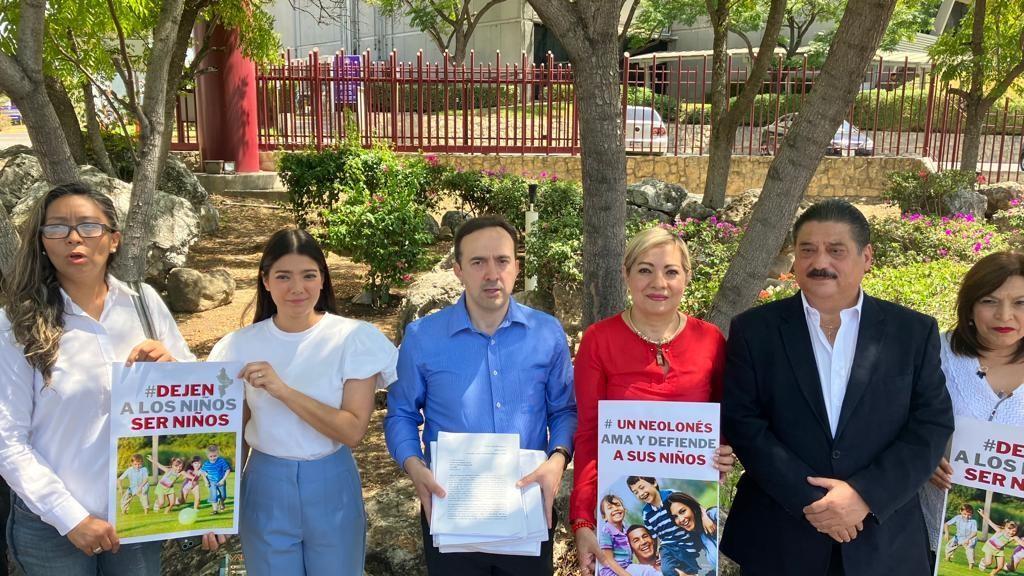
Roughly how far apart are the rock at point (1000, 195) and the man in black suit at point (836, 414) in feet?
39.3

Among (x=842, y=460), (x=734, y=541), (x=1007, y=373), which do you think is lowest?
(x=734, y=541)

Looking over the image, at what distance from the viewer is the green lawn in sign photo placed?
2434 millimetres

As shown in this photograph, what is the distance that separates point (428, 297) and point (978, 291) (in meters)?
4.70

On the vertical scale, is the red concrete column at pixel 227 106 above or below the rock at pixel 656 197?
above

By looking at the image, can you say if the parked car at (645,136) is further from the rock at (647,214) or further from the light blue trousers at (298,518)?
the light blue trousers at (298,518)

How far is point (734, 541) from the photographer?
2688mm

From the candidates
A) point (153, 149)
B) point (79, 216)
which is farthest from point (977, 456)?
point (153, 149)

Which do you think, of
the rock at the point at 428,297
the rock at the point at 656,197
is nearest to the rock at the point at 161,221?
the rock at the point at 428,297

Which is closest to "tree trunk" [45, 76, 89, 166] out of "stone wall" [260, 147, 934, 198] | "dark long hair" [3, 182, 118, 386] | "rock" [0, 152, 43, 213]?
"rock" [0, 152, 43, 213]

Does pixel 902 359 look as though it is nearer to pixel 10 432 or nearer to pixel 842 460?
pixel 842 460

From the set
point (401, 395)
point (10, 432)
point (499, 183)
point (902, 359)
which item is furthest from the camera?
point (499, 183)

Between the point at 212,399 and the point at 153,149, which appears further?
the point at 153,149

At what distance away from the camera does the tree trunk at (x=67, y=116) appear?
9.79 metres

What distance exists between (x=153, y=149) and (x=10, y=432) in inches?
109
